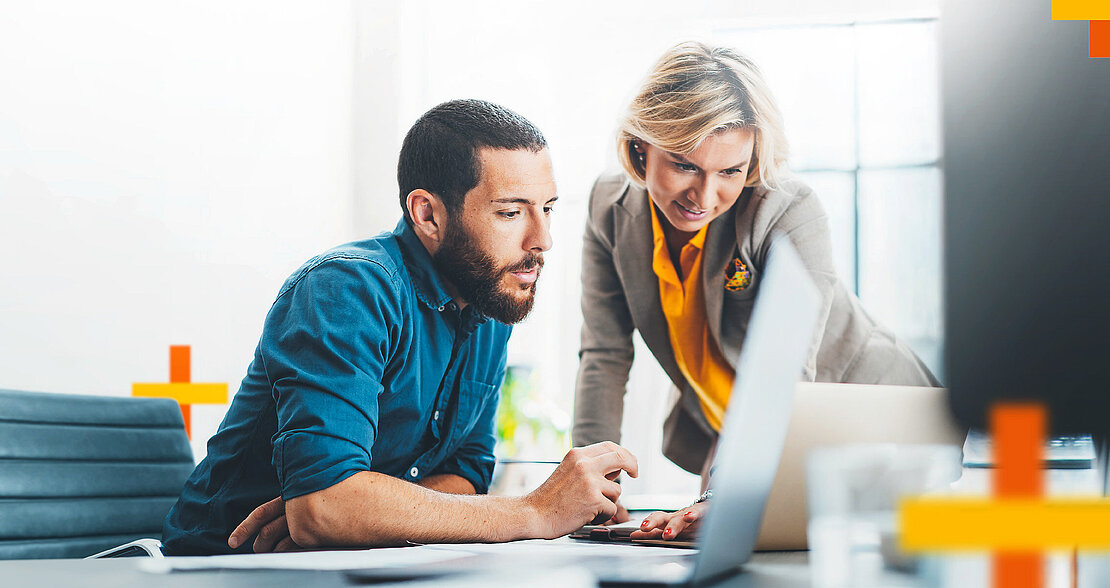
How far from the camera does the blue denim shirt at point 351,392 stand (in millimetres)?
973

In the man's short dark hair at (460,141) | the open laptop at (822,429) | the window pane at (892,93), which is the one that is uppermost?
the window pane at (892,93)

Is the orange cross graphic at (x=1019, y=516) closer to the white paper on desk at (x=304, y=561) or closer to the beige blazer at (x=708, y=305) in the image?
the white paper on desk at (x=304, y=561)

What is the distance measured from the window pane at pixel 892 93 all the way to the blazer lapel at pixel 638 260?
221 cm

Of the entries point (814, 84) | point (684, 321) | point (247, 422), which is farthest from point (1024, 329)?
point (814, 84)

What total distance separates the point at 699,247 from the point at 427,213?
0.50 meters

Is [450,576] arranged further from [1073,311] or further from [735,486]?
[1073,311]

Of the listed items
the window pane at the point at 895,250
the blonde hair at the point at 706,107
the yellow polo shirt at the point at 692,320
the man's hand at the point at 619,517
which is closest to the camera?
the man's hand at the point at 619,517

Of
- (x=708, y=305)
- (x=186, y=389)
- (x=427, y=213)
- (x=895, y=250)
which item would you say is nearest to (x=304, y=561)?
(x=427, y=213)

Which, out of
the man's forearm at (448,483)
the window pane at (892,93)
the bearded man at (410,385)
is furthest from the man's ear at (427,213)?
the window pane at (892,93)

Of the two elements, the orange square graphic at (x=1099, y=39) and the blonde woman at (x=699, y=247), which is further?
the blonde woman at (x=699, y=247)

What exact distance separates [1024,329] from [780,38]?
3.46 m

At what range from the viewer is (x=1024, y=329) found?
274 mm

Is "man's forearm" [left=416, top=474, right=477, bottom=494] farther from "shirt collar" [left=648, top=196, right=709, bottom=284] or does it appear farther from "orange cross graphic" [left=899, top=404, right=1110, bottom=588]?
"orange cross graphic" [left=899, top=404, right=1110, bottom=588]

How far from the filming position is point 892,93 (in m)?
3.52
